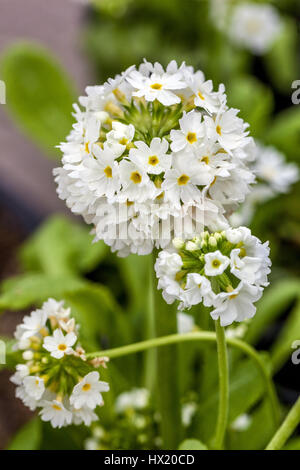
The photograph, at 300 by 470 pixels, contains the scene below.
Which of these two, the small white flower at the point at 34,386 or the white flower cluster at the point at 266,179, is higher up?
the white flower cluster at the point at 266,179

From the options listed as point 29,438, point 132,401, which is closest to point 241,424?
point 132,401

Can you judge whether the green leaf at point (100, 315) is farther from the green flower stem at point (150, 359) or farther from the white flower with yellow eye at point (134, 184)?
the white flower with yellow eye at point (134, 184)

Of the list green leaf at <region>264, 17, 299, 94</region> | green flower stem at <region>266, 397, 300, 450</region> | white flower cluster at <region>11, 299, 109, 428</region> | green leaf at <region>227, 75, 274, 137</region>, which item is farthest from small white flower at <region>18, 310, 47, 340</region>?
green leaf at <region>264, 17, 299, 94</region>

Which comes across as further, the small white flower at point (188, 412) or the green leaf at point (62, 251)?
the green leaf at point (62, 251)

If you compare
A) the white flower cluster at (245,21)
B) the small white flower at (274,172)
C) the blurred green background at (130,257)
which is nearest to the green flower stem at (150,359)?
the blurred green background at (130,257)

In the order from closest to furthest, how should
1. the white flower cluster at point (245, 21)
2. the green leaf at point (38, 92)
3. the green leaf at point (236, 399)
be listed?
the green leaf at point (236, 399), the green leaf at point (38, 92), the white flower cluster at point (245, 21)

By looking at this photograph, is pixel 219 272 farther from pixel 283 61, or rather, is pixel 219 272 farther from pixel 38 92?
pixel 283 61

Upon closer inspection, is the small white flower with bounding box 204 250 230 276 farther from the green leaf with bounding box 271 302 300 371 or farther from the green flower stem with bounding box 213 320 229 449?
the green leaf with bounding box 271 302 300 371

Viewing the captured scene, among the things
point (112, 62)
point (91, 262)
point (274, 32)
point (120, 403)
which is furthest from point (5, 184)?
point (120, 403)
